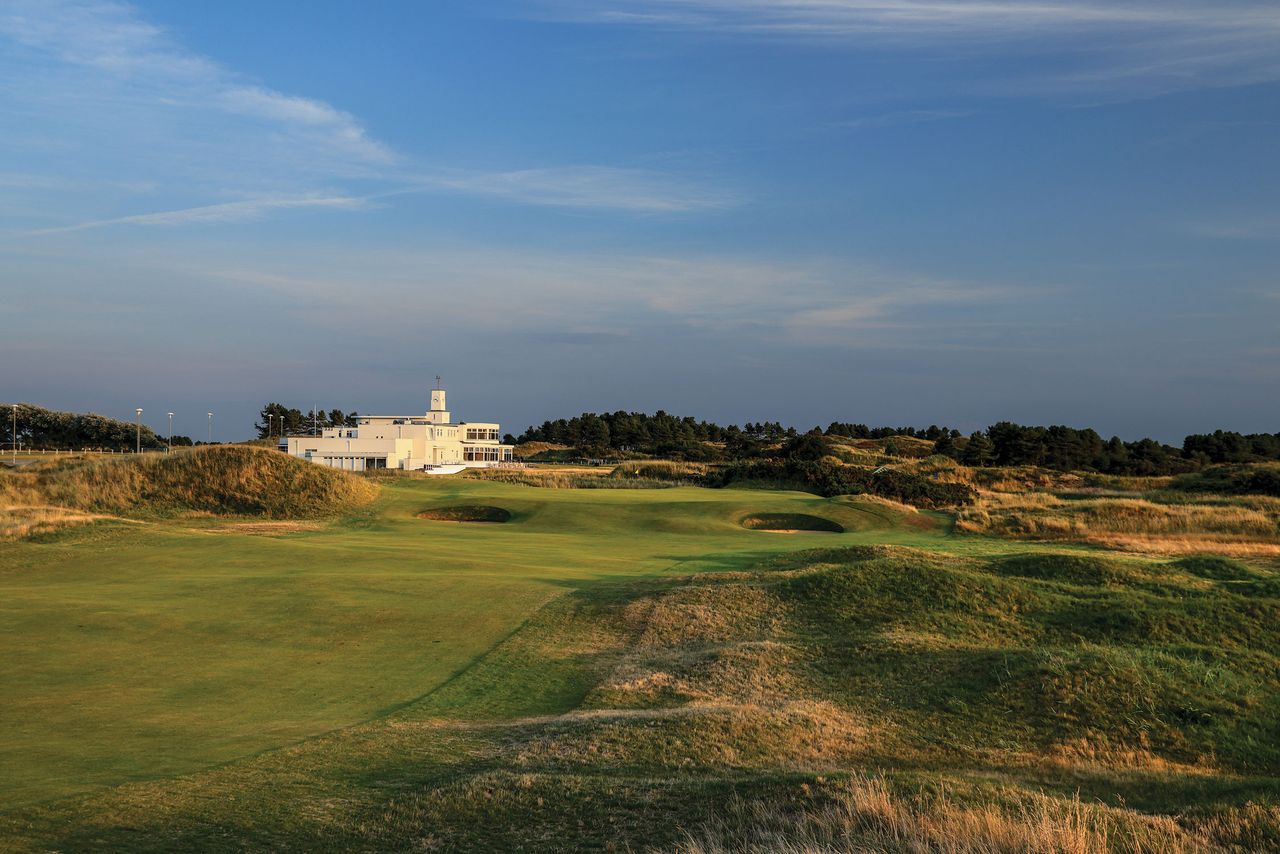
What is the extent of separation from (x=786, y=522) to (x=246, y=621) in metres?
24.4

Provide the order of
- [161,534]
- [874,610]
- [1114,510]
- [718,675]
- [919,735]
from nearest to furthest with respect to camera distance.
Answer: [919,735] → [718,675] → [874,610] → [161,534] → [1114,510]

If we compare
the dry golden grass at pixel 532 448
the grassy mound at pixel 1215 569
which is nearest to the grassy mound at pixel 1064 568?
the grassy mound at pixel 1215 569

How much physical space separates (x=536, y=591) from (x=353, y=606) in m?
3.62

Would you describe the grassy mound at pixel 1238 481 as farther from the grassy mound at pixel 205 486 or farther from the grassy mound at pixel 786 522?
the grassy mound at pixel 205 486

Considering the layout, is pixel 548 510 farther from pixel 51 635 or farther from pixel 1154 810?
pixel 1154 810

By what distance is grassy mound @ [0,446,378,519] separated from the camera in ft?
116

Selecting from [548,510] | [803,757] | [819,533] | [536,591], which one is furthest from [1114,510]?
[803,757]

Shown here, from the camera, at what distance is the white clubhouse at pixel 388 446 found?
8131 cm

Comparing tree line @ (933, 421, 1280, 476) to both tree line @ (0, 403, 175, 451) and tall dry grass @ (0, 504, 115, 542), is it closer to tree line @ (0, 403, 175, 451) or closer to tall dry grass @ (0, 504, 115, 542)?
tall dry grass @ (0, 504, 115, 542)

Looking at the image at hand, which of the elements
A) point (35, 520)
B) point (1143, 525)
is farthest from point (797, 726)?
point (1143, 525)

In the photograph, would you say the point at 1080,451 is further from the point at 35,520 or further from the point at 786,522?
the point at 35,520

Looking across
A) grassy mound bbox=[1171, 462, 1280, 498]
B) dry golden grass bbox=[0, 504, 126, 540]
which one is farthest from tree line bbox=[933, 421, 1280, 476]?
dry golden grass bbox=[0, 504, 126, 540]

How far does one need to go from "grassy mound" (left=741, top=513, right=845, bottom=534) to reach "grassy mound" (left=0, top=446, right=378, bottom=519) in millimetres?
15332

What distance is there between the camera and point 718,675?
13.1m
